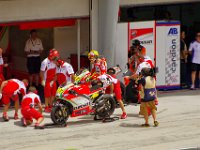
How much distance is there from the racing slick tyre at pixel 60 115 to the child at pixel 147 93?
1.76 metres

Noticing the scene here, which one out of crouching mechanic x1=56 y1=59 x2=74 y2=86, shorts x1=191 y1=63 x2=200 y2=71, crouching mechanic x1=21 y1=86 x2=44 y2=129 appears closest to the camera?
crouching mechanic x1=21 y1=86 x2=44 y2=129

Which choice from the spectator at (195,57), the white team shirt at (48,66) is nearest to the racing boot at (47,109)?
the white team shirt at (48,66)

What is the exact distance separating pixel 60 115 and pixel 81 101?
1.95 ft

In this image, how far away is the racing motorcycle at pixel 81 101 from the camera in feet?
46.8

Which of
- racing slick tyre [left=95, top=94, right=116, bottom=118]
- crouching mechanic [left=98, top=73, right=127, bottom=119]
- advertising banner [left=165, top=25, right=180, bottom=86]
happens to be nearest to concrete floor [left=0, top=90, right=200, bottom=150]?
racing slick tyre [left=95, top=94, right=116, bottom=118]

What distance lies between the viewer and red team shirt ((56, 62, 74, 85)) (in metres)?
15.9

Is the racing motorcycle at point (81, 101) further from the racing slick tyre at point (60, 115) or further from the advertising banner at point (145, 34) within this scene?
the advertising banner at point (145, 34)

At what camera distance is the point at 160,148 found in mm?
12305

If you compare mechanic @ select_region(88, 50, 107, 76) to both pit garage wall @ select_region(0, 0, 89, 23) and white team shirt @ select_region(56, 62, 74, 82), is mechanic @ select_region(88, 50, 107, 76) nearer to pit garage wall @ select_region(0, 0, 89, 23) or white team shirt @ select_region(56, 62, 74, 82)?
white team shirt @ select_region(56, 62, 74, 82)

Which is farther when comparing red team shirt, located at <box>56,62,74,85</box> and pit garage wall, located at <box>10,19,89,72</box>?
pit garage wall, located at <box>10,19,89,72</box>

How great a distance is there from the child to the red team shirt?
2286 millimetres

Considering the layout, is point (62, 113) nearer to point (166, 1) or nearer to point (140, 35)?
point (140, 35)

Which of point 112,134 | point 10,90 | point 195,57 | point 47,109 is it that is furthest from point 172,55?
point 10,90

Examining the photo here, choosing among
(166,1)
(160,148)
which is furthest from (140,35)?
(160,148)
